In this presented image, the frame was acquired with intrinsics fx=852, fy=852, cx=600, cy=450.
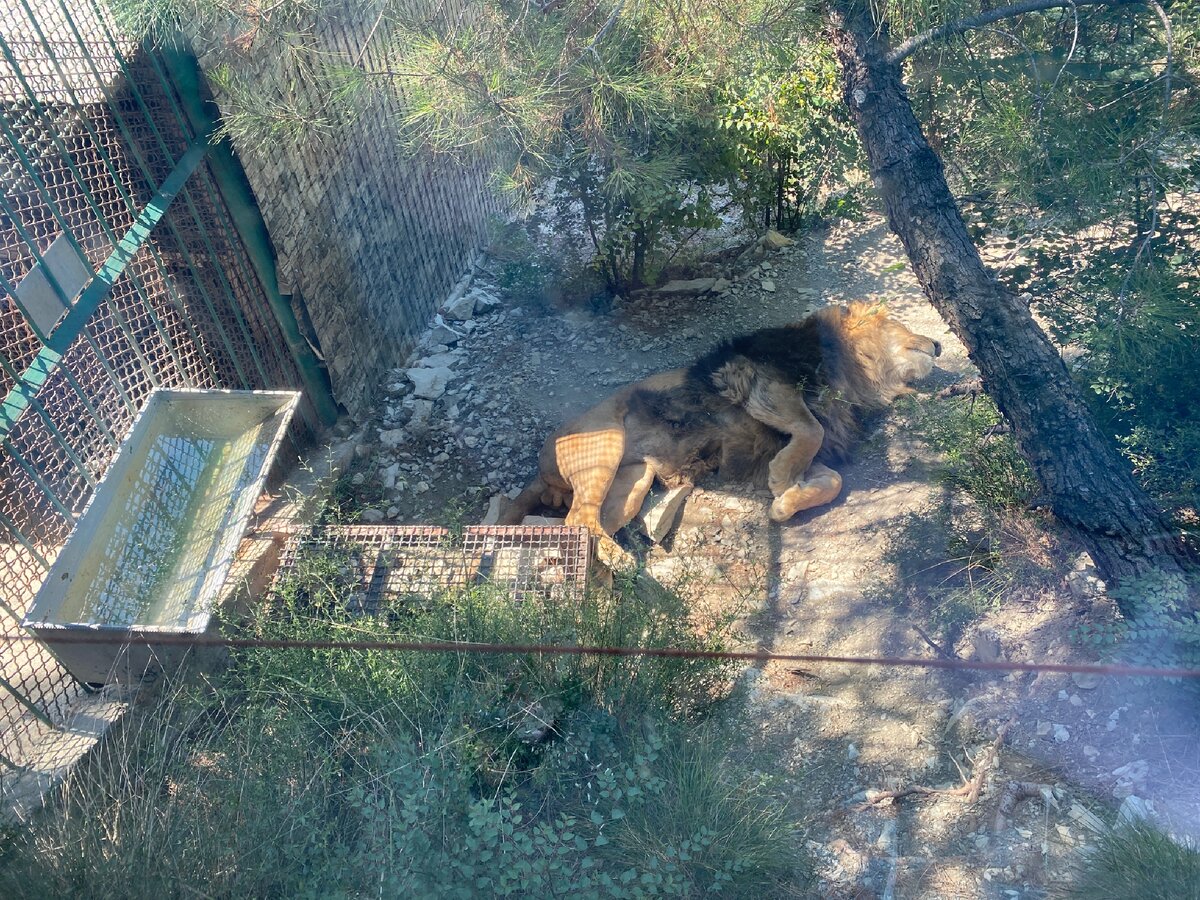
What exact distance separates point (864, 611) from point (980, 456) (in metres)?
1.15

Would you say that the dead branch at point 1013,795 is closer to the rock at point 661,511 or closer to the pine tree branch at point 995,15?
the rock at point 661,511

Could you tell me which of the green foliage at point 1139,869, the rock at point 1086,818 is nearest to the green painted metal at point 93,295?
the green foliage at point 1139,869

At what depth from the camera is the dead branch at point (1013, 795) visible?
10.4 feet

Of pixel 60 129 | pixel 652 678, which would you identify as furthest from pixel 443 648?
pixel 60 129

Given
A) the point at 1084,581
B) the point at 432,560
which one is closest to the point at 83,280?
the point at 432,560

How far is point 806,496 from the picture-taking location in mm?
5648

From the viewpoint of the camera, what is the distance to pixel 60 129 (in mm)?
4316

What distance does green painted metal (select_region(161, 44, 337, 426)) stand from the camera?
15.7 ft

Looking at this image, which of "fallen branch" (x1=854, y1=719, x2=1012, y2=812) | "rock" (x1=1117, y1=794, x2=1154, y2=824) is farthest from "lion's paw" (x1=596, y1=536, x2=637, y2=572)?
"rock" (x1=1117, y1=794, x2=1154, y2=824)

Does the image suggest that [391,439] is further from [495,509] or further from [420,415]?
[495,509]

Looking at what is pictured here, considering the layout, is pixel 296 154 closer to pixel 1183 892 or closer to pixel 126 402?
pixel 126 402

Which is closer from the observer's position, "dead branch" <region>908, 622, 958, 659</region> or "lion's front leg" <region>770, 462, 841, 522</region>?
"dead branch" <region>908, 622, 958, 659</region>

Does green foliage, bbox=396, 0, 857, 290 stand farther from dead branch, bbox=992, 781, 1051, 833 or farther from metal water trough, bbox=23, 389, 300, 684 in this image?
dead branch, bbox=992, 781, 1051, 833

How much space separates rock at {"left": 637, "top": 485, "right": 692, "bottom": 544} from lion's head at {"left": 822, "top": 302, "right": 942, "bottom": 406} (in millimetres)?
1640
